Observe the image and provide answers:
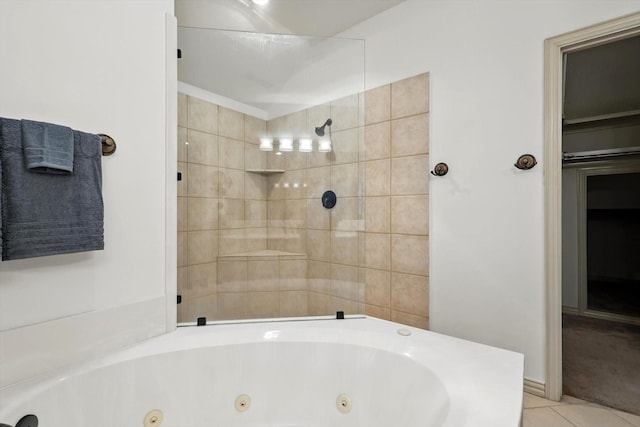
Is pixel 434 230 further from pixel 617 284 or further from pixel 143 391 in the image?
pixel 617 284

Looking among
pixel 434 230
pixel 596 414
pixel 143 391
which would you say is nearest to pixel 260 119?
pixel 434 230

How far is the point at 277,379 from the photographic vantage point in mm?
1398

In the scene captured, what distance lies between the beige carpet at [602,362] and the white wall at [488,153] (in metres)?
0.47

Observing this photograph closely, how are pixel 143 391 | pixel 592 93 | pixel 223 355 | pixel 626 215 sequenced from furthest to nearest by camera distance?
pixel 626 215 < pixel 592 93 < pixel 223 355 < pixel 143 391

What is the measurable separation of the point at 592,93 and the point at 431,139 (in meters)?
2.12

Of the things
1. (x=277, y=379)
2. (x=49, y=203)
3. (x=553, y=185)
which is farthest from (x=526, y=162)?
(x=49, y=203)

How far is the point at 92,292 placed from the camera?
1.25 metres

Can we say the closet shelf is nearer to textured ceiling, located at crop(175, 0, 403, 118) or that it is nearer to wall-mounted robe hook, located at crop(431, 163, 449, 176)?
textured ceiling, located at crop(175, 0, 403, 118)

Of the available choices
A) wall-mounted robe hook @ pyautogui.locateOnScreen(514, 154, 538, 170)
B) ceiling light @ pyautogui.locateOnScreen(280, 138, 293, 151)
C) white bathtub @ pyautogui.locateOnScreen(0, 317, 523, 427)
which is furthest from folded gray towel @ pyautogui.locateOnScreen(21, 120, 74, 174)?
wall-mounted robe hook @ pyautogui.locateOnScreen(514, 154, 538, 170)

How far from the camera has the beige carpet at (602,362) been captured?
1.68 metres

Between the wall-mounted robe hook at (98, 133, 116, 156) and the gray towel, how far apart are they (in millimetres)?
60

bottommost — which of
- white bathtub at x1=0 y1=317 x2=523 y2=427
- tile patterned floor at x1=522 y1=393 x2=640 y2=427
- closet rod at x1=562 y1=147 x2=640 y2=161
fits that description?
tile patterned floor at x1=522 y1=393 x2=640 y2=427

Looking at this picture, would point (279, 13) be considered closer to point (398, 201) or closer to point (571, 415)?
point (398, 201)

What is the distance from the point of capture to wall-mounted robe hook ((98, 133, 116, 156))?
127 centimetres
